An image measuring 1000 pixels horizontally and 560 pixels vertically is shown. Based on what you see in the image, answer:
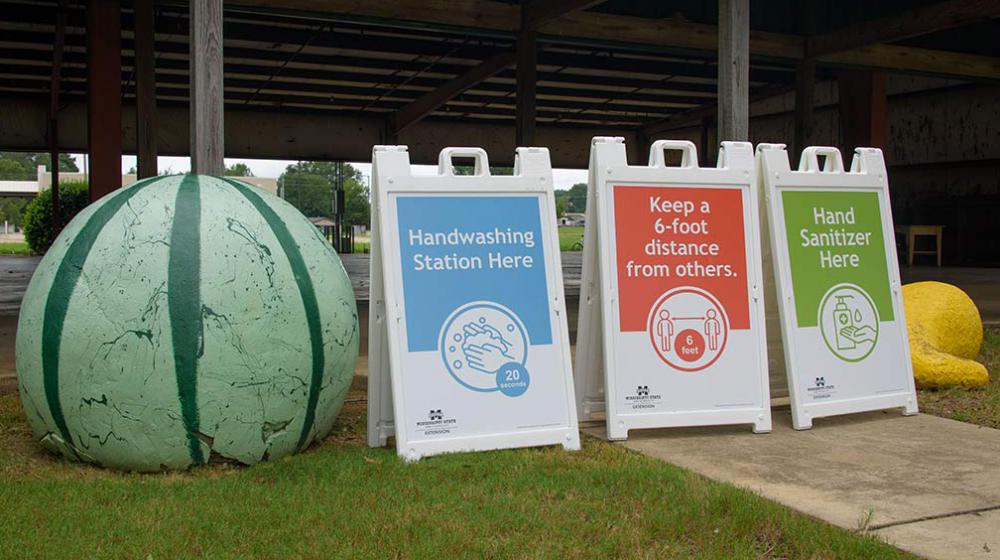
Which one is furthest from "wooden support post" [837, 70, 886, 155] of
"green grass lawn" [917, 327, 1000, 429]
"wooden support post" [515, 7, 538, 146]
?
"green grass lawn" [917, 327, 1000, 429]

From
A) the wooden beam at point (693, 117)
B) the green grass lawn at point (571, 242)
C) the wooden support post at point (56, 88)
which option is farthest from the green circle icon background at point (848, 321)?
the wooden beam at point (693, 117)

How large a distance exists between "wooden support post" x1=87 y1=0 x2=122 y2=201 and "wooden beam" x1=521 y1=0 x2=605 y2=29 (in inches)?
217

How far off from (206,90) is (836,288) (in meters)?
3.90

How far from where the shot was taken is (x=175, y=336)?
3.95 metres

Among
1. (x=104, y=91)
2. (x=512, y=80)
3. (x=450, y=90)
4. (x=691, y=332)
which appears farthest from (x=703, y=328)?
(x=512, y=80)

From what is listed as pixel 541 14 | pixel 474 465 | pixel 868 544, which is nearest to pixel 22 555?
pixel 474 465

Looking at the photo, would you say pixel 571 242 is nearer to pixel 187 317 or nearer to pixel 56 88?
pixel 56 88

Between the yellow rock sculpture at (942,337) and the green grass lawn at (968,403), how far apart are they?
0.09 m

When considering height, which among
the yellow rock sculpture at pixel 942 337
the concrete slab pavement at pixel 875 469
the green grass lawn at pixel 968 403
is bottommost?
the concrete slab pavement at pixel 875 469

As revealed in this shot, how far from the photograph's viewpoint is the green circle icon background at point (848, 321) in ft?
17.7

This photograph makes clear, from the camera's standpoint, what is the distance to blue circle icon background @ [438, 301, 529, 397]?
15.0 feet

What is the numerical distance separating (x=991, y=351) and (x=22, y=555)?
7.57m

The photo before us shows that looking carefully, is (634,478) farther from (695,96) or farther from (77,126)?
(77,126)

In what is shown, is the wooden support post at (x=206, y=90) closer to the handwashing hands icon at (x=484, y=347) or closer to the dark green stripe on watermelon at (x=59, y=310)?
the dark green stripe on watermelon at (x=59, y=310)
